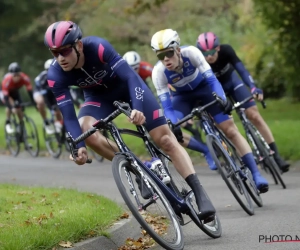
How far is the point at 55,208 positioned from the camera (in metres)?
9.01

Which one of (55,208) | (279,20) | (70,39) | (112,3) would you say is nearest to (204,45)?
(55,208)

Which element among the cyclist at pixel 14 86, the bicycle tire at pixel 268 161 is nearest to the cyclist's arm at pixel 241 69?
the bicycle tire at pixel 268 161

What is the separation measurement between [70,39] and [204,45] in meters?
4.42

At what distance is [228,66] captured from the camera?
12.3 metres

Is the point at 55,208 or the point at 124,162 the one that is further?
the point at 55,208

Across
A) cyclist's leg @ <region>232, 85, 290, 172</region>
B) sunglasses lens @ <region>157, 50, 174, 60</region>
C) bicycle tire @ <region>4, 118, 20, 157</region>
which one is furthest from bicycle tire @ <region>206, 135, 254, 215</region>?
bicycle tire @ <region>4, 118, 20, 157</region>

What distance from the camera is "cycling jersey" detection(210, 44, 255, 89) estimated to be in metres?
11.9

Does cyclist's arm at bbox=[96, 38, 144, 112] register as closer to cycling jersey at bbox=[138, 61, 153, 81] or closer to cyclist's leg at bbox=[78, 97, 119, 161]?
cyclist's leg at bbox=[78, 97, 119, 161]

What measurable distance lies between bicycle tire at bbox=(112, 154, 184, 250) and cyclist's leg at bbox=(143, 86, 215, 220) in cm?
71

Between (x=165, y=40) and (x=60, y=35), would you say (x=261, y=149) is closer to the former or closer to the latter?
(x=165, y=40)

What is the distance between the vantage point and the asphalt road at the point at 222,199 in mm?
7641

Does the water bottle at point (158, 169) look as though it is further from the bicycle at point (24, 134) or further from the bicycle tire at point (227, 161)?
the bicycle at point (24, 134)

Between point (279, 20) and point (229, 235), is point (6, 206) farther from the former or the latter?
point (279, 20)

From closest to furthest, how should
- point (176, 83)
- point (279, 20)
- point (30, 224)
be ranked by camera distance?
point (30, 224) < point (176, 83) < point (279, 20)
